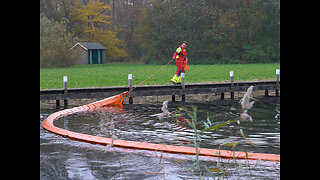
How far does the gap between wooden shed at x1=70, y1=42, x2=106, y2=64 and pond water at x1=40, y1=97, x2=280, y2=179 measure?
41.2m

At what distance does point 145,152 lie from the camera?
7445 millimetres

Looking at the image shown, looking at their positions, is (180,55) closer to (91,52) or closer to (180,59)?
(180,59)

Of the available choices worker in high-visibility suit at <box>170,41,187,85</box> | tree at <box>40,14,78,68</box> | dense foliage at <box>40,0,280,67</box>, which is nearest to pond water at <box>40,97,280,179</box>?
worker in high-visibility suit at <box>170,41,187,85</box>

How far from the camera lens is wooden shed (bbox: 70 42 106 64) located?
5509 centimetres

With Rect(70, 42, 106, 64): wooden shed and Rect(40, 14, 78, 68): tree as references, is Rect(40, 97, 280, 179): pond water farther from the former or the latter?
Rect(70, 42, 106, 64): wooden shed

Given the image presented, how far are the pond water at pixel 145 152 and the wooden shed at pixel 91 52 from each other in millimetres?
41194

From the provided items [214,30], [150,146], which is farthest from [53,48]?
[150,146]

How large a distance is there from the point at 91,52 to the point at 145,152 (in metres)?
50.1

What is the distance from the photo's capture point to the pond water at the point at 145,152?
19.7ft

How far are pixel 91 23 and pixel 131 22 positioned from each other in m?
5.68

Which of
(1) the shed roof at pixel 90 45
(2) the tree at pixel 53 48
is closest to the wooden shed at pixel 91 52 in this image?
(1) the shed roof at pixel 90 45

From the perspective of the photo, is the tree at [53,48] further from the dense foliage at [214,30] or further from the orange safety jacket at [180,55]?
the orange safety jacket at [180,55]
